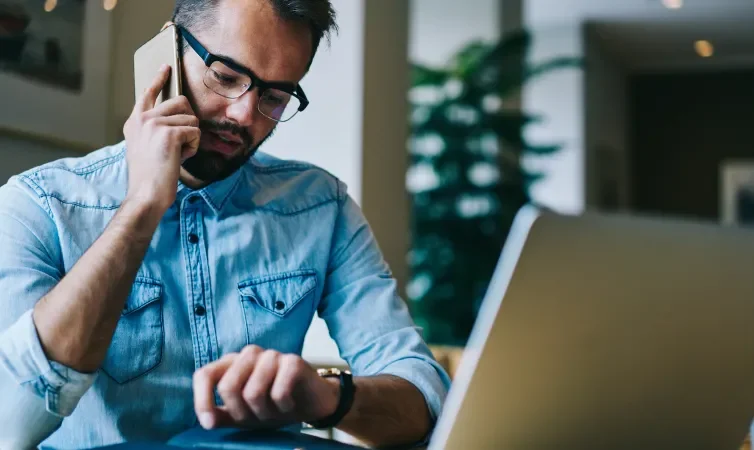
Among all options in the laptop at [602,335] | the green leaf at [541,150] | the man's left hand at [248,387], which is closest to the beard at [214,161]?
the man's left hand at [248,387]

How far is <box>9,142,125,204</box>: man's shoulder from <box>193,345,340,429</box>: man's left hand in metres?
0.44

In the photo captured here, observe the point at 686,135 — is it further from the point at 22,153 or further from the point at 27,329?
the point at 27,329

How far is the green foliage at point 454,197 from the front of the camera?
455 cm

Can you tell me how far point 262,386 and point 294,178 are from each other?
2.03ft

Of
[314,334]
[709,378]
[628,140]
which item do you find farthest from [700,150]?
[709,378]

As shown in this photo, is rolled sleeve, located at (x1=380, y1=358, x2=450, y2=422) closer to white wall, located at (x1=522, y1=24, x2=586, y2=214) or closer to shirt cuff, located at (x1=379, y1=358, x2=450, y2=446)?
shirt cuff, located at (x1=379, y1=358, x2=450, y2=446)

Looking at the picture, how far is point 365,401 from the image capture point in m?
0.90

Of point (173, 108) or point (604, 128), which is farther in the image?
point (604, 128)

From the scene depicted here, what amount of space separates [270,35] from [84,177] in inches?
12.2

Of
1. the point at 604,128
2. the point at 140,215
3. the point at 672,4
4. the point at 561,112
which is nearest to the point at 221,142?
the point at 140,215

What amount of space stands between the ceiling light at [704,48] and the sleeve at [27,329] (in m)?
6.68

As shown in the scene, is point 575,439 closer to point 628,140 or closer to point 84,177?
point 84,177

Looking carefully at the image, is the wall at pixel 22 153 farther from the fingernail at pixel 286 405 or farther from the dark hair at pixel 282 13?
the fingernail at pixel 286 405

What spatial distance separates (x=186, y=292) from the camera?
108 centimetres
